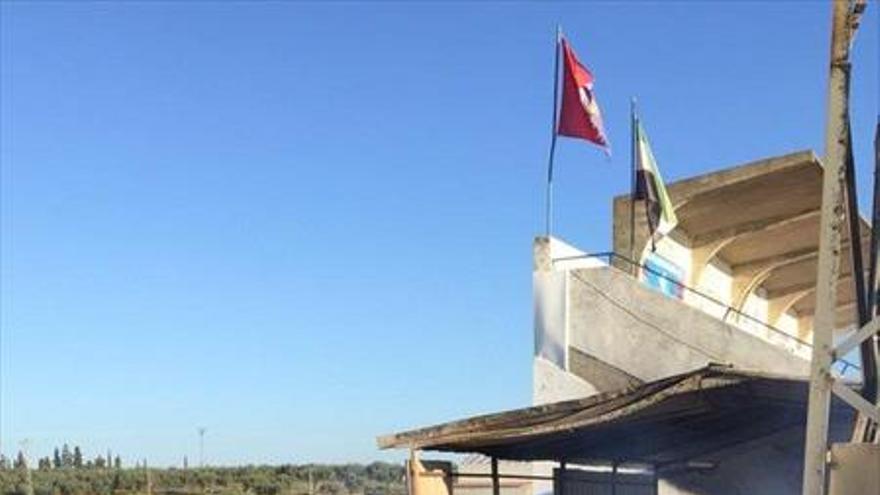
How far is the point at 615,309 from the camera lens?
1733cm

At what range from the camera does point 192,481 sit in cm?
8438

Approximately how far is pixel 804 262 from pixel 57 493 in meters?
60.8

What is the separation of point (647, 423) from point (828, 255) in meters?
5.43

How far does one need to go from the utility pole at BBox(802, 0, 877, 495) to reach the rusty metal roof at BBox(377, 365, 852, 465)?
3152mm

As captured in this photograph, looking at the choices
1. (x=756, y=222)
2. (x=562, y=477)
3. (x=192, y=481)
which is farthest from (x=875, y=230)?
(x=192, y=481)

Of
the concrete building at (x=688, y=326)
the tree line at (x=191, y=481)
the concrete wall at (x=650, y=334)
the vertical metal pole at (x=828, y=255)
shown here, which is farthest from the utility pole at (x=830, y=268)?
the tree line at (x=191, y=481)

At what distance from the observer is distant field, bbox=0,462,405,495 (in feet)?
248

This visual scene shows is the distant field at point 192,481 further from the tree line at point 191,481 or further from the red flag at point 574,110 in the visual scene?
the red flag at point 574,110

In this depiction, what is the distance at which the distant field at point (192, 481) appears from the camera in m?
75.6

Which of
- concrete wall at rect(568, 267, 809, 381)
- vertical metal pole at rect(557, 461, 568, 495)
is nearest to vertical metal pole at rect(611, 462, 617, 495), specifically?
vertical metal pole at rect(557, 461, 568, 495)

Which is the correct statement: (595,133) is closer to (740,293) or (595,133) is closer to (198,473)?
(740,293)

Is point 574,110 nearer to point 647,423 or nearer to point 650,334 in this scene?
point 650,334

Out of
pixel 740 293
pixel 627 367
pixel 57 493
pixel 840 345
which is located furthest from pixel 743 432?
pixel 57 493

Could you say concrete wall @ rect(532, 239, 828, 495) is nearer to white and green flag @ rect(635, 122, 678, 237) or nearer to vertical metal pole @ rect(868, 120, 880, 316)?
white and green flag @ rect(635, 122, 678, 237)
